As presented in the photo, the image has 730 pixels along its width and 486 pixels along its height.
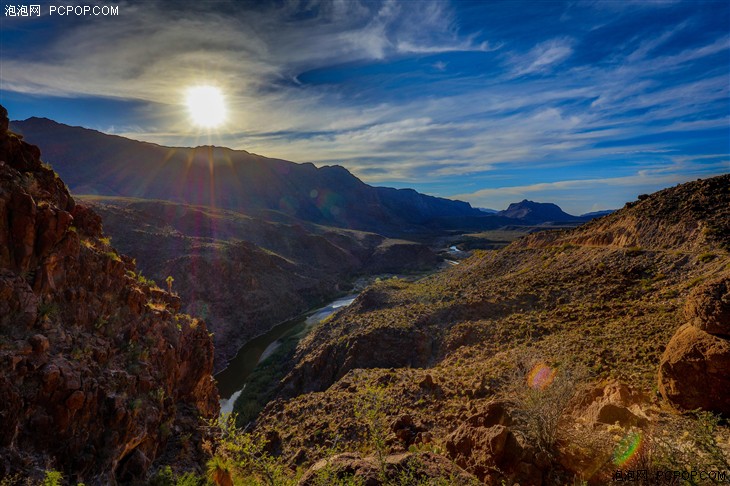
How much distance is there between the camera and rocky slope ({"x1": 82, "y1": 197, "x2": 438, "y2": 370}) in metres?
53.7

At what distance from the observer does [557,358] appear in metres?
16.6

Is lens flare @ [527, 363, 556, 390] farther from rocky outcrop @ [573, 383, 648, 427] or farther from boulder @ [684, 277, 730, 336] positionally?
boulder @ [684, 277, 730, 336]

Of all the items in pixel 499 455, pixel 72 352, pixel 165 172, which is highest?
pixel 165 172

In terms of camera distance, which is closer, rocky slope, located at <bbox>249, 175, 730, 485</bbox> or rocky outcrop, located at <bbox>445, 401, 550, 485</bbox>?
rocky outcrop, located at <bbox>445, 401, 550, 485</bbox>

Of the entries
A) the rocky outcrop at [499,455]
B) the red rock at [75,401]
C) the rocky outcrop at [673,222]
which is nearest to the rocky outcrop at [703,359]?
the rocky outcrop at [499,455]

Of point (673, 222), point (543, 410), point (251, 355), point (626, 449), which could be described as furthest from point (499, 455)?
point (251, 355)

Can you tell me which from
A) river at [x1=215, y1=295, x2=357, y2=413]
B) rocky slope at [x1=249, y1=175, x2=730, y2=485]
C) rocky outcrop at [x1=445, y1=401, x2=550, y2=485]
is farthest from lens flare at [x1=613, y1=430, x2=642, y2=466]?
river at [x1=215, y1=295, x2=357, y2=413]

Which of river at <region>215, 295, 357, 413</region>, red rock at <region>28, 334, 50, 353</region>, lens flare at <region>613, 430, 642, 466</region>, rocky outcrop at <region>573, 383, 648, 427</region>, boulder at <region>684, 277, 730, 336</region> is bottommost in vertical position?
river at <region>215, 295, 357, 413</region>

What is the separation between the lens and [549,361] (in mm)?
16688

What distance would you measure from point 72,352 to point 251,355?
37.9 metres

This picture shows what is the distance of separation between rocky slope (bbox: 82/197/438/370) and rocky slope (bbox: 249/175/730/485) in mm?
18616

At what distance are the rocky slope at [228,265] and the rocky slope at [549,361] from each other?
18.6 metres

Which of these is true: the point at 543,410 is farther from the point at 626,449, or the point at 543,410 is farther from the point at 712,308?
the point at 712,308

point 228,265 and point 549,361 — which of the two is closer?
point 549,361
